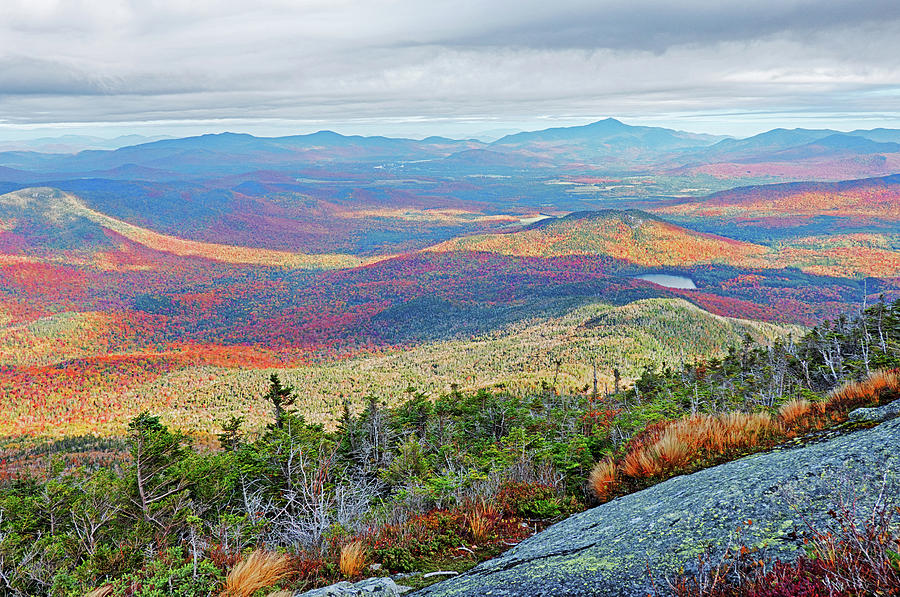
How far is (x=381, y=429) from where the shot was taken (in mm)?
26781

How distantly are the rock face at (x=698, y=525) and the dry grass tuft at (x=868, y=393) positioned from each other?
272 cm

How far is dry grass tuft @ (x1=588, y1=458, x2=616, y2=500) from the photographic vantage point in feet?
26.1

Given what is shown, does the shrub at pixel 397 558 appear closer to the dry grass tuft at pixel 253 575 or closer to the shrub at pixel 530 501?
the dry grass tuft at pixel 253 575

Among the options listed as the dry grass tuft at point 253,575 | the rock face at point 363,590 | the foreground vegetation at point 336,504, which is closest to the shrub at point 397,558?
the foreground vegetation at point 336,504

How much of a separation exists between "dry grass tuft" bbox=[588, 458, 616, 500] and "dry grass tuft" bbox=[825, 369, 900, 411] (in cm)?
391

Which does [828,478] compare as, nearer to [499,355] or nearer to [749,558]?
[749,558]

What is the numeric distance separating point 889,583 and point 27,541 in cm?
2182

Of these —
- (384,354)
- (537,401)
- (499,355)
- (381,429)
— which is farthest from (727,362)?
(384,354)

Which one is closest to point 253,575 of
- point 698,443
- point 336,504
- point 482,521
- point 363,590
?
point 363,590

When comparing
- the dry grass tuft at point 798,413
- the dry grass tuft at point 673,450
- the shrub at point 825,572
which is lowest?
the dry grass tuft at point 673,450

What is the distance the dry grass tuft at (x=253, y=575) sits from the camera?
549 centimetres

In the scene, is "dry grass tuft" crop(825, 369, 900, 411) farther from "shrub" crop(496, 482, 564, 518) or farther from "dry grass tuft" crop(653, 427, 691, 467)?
"shrub" crop(496, 482, 564, 518)

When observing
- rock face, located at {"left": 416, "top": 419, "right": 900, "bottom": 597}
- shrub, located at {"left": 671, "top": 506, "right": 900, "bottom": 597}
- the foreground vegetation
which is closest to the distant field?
the foreground vegetation

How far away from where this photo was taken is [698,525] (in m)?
4.69
